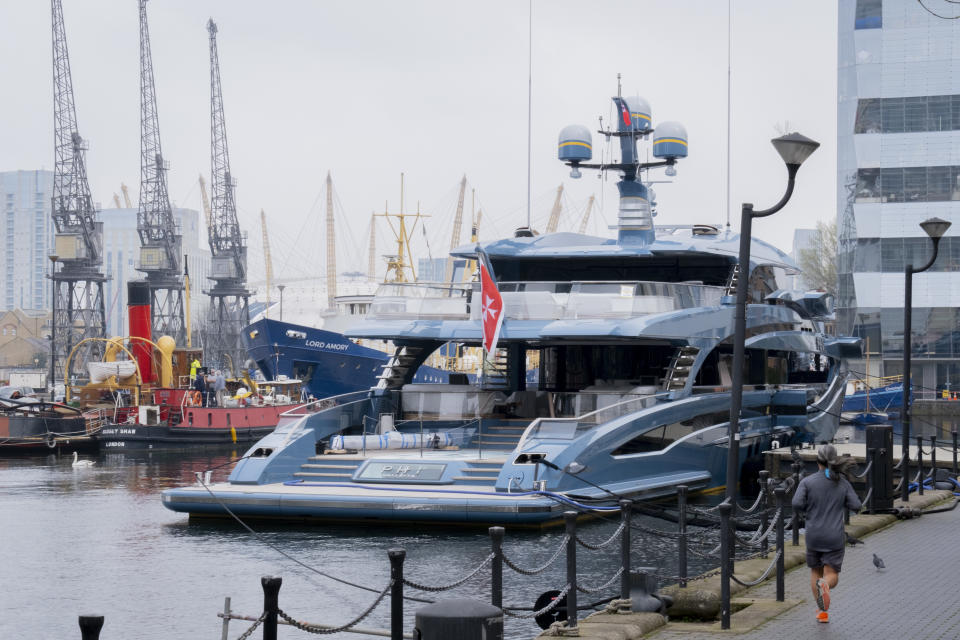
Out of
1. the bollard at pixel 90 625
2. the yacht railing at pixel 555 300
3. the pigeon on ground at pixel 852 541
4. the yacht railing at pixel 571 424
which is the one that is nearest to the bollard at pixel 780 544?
the pigeon on ground at pixel 852 541

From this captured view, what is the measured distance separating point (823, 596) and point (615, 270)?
756 inches

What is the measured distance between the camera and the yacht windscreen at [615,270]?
2967 cm

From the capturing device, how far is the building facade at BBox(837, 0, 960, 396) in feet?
230

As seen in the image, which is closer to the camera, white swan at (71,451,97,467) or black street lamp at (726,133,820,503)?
black street lamp at (726,133,820,503)

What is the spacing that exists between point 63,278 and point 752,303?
73889mm

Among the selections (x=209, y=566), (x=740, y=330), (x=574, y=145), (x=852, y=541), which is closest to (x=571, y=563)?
(x=740, y=330)

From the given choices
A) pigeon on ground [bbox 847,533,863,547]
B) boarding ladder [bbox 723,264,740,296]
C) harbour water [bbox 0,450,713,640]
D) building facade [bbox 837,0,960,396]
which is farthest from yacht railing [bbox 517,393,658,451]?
building facade [bbox 837,0,960,396]

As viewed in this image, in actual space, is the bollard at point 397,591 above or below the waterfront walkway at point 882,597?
Answer: above

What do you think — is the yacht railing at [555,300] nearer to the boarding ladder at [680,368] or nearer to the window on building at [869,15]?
the boarding ladder at [680,368]

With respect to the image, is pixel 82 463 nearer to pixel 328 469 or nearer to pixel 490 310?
pixel 328 469

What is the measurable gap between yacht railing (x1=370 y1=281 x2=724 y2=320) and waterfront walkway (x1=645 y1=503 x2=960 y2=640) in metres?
7.90

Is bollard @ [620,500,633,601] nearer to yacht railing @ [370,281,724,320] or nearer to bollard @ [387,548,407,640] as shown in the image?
bollard @ [387,548,407,640]

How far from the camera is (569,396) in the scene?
2450cm

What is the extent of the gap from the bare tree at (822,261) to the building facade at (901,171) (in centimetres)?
2419
